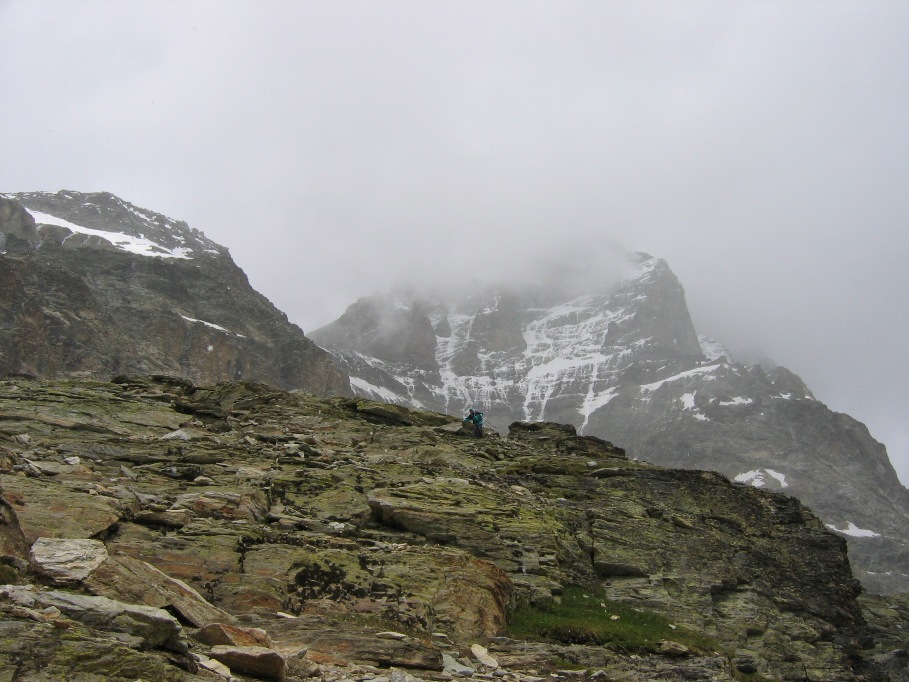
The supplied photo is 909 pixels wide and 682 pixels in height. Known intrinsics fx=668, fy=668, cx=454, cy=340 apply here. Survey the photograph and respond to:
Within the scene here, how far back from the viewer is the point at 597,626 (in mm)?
19094

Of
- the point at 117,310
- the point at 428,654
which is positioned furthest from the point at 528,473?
the point at 117,310

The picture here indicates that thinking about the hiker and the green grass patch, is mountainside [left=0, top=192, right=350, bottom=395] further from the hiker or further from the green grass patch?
the green grass patch

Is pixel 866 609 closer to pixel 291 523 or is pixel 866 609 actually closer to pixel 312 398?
pixel 312 398

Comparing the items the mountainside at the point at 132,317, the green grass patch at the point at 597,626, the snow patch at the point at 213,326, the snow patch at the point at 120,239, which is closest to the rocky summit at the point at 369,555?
the green grass patch at the point at 597,626

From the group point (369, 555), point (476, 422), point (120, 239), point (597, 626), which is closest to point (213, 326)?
point (120, 239)

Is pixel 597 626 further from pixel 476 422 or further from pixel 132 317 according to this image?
pixel 132 317

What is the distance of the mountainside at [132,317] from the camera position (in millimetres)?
96875

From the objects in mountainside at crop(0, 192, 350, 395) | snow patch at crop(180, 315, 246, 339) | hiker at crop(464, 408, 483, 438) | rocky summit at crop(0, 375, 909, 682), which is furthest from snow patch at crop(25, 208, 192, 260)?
rocky summit at crop(0, 375, 909, 682)

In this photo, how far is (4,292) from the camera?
92875 mm

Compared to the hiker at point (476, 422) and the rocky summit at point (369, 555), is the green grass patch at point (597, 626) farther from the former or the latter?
the hiker at point (476, 422)

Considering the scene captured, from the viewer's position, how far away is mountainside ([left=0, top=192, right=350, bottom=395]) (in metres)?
96.9

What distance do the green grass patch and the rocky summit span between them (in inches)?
3.9

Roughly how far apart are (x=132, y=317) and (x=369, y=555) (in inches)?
4843

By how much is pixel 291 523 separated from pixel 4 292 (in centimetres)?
9376
